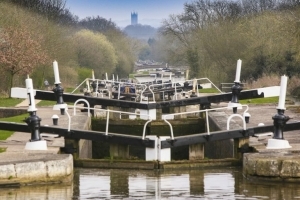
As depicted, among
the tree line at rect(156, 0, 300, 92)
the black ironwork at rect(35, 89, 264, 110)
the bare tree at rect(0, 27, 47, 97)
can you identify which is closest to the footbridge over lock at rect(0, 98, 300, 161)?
the black ironwork at rect(35, 89, 264, 110)

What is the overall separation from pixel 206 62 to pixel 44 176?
183ft

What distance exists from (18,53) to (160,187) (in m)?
33.4

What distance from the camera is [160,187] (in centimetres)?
1791

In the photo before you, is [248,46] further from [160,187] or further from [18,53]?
[160,187]

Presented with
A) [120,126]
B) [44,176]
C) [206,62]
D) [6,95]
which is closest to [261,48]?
[206,62]

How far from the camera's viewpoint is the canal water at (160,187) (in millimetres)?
16703

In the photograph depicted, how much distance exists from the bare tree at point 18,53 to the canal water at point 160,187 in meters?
29.9

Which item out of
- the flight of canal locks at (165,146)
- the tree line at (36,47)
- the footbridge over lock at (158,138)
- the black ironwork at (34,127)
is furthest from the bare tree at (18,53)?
the black ironwork at (34,127)

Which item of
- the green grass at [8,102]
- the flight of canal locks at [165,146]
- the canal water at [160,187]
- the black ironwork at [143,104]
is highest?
the black ironwork at [143,104]

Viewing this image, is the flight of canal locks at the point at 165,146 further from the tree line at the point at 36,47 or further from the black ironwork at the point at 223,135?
the tree line at the point at 36,47

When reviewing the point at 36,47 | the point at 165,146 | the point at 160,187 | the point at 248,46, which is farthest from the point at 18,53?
the point at 160,187

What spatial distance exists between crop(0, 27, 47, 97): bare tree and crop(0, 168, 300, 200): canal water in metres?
29.9

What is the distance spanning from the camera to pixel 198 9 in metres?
96.1

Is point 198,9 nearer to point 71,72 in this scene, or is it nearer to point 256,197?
point 71,72
